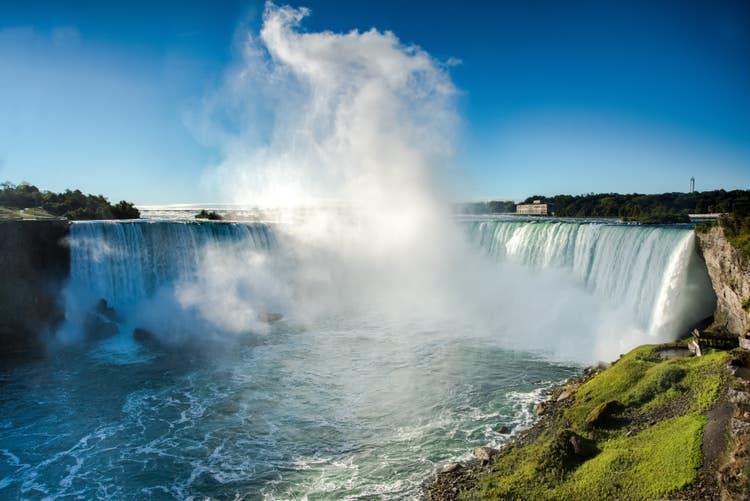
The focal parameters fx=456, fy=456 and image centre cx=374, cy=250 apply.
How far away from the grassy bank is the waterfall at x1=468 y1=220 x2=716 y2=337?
579cm

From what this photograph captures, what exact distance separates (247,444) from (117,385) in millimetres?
7064

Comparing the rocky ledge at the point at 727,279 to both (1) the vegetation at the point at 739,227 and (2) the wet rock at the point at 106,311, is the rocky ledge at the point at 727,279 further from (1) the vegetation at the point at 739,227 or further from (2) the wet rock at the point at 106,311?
(2) the wet rock at the point at 106,311

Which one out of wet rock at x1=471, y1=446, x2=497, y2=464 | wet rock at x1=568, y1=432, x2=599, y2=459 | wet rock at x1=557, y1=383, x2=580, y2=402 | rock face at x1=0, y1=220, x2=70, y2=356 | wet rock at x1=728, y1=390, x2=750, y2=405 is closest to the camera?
wet rock at x1=728, y1=390, x2=750, y2=405

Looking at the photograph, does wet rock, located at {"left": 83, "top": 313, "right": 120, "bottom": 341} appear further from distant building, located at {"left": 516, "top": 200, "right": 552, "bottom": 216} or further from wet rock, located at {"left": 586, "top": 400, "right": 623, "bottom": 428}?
distant building, located at {"left": 516, "top": 200, "right": 552, "bottom": 216}

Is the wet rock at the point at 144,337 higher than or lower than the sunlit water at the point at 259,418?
higher

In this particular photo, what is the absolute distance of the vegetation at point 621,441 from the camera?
25.5 ft

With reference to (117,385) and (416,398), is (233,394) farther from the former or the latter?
(416,398)

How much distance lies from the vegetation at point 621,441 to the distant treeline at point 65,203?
120ft

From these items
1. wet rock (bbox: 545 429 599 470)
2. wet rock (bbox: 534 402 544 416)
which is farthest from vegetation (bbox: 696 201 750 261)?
wet rock (bbox: 545 429 599 470)

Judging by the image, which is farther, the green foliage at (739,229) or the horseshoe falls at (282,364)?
the green foliage at (739,229)

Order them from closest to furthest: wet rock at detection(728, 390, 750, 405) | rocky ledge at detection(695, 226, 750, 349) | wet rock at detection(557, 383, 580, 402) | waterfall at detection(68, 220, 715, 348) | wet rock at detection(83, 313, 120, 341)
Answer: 1. wet rock at detection(728, 390, 750, 405)
2. wet rock at detection(557, 383, 580, 402)
3. rocky ledge at detection(695, 226, 750, 349)
4. waterfall at detection(68, 220, 715, 348)
5. wet rock at detection(83, 313, 120, 341)

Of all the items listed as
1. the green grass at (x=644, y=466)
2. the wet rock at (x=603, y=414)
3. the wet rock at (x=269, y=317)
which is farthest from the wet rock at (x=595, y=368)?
the wet rock at (x=269, y=317)

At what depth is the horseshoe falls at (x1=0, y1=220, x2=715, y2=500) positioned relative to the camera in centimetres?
1061

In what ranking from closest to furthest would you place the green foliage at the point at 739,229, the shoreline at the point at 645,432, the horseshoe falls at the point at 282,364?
the shoreline at the point at 645,432 → the horseshoe falls at the point at 282,364 → the green foliage at the point at 739,229
